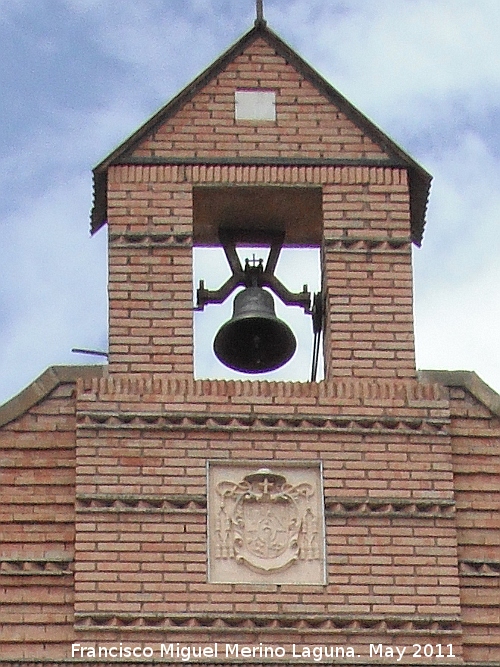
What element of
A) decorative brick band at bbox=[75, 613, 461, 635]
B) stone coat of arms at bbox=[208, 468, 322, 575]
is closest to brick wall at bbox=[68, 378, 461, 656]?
decorative brick band at bbox=[75, 613, 461, 635]

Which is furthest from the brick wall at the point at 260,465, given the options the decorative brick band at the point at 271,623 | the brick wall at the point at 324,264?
the brick wall at the point at 324,264

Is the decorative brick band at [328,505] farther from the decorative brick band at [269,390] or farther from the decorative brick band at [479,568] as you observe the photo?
the decorative brick band at [269,390]

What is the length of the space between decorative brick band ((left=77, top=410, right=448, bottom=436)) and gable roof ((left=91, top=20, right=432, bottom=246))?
1.71m

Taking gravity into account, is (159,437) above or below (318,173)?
below

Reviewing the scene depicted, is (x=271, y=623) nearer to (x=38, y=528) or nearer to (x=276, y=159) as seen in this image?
(x=38, y=528)

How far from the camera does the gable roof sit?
16.4 meters

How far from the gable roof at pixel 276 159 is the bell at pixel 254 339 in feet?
3.05

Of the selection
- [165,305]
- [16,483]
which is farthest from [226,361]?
[16,483]

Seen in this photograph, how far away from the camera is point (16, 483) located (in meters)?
15.5

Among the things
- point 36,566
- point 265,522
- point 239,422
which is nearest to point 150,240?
point 239,422

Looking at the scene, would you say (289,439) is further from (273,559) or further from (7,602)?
(7,602)

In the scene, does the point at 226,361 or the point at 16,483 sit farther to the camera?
the point at 226,361

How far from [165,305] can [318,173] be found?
1.36m

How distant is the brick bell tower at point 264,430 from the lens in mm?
15023
